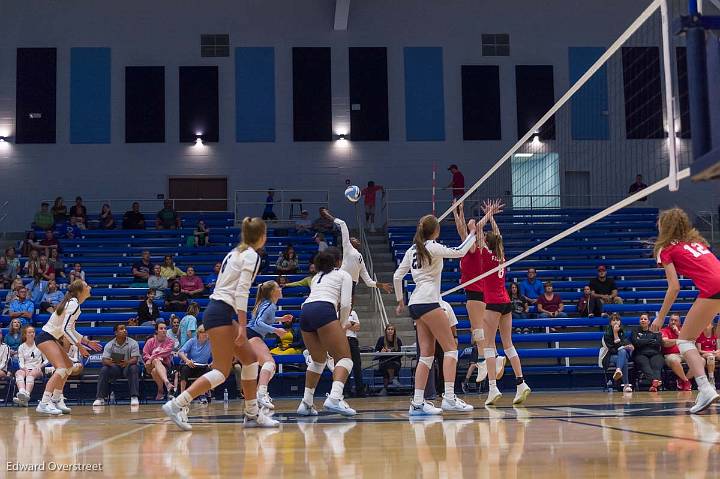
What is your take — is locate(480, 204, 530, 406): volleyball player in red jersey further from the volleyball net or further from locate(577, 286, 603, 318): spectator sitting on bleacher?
the volleyball net

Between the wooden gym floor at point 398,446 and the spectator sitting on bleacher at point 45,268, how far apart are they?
446 inches

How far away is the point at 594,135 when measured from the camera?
28031 mm

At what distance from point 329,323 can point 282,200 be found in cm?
1817

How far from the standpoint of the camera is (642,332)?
1588cm

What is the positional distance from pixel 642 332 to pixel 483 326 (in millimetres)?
5836

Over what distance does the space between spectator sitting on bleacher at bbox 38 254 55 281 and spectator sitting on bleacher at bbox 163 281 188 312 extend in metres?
2.98

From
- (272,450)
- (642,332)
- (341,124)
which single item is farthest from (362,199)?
(272,450)

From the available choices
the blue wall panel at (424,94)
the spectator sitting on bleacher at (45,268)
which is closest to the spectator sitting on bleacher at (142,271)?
the spectator sitting on bleacher at (45,268)

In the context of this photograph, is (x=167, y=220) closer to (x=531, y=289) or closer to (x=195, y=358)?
(x=195, y=358)

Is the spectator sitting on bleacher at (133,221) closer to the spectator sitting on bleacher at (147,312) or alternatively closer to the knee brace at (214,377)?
the spectator sitting on bleacher at (147,312)

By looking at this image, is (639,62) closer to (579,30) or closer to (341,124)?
(579,30)

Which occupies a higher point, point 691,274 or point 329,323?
point 691,274

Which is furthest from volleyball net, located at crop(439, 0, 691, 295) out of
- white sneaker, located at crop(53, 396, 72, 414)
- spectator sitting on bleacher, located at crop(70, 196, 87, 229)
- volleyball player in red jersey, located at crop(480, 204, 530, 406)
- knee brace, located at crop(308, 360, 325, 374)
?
knee brace, located at crop(308, 360, 325, 374)

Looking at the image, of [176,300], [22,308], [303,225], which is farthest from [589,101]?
[22,308]
